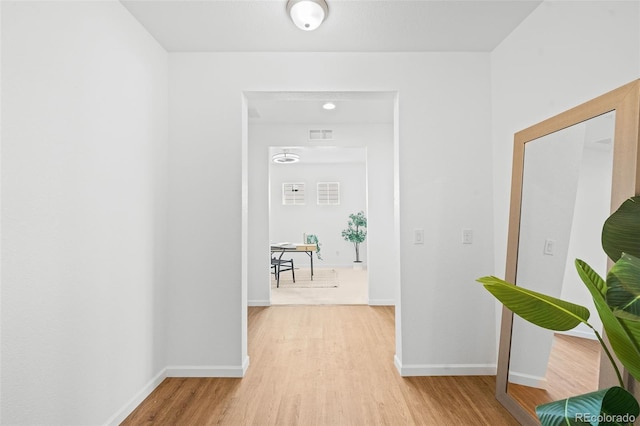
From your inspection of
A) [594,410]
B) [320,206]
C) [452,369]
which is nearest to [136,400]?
[452,369]

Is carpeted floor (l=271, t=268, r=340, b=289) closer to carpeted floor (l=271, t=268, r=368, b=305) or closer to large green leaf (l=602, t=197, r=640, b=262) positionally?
carpeted floor (l=271, t=268, r=368, b=305)

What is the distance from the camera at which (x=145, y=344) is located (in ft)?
7.78

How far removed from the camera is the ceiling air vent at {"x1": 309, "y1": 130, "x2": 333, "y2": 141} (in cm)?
488

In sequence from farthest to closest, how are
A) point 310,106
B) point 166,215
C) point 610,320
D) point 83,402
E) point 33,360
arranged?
point 310,106 < point 166,215 < point 83,402 < point 33,360 < point 610,320

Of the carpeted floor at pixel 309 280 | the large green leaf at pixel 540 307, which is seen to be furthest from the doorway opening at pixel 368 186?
the large green leaf at pixel 540 307

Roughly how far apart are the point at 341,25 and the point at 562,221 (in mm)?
1909

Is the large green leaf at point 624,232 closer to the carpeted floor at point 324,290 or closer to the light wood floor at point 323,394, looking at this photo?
the light wood floor at point 323,394

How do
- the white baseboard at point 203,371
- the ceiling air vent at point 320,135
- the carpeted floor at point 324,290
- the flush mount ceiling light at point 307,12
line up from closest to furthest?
the flush mount ceiling light at point 307,12 → the white baseboard at point 203,371 → the ceiling air vent at point 320,135 → the carpeted floor at point 324,290

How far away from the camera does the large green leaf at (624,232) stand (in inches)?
43.3

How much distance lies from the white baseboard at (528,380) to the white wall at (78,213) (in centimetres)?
250

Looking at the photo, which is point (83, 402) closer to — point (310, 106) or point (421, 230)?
point (421, 230)

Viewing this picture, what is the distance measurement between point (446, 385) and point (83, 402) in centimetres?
235

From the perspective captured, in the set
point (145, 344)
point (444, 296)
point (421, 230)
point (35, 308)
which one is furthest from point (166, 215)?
point (444, 296)

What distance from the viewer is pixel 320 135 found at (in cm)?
489
